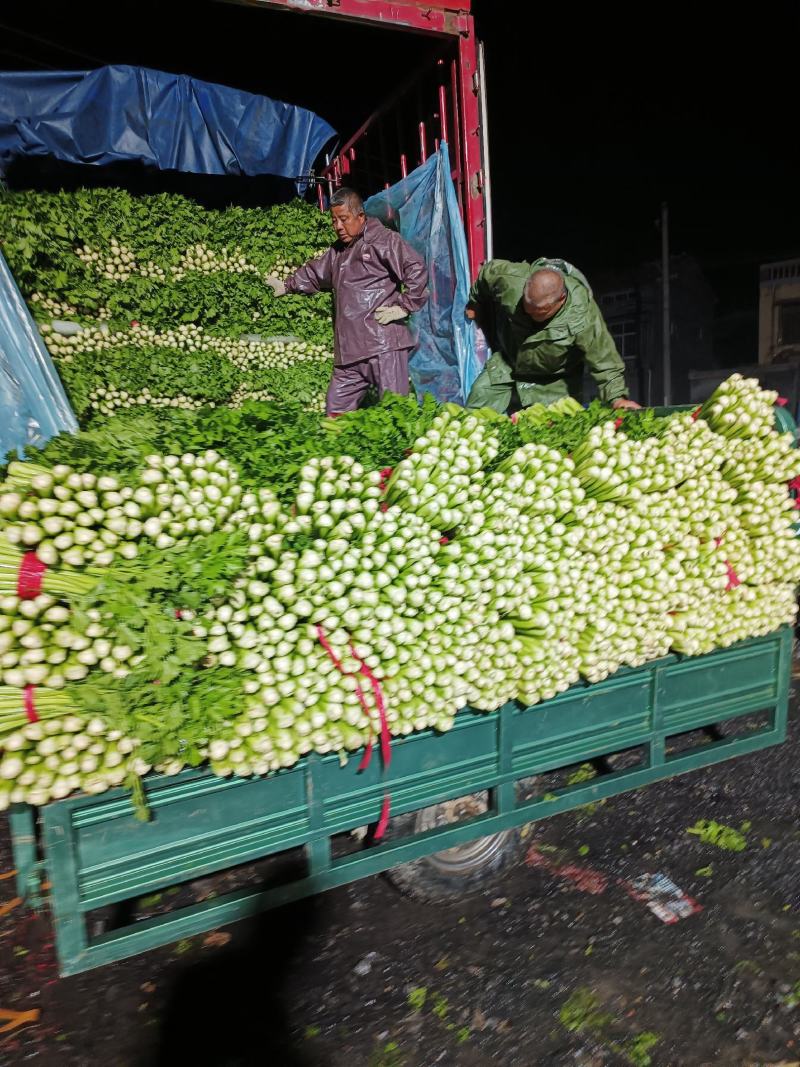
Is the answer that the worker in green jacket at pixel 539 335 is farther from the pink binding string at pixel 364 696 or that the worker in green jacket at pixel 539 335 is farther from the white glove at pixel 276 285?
the pink binding string at pixel 364 696

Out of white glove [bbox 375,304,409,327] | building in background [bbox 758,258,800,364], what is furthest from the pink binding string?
building in background [bbox 758,258,800,364]

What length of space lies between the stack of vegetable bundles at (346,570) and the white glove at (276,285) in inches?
187

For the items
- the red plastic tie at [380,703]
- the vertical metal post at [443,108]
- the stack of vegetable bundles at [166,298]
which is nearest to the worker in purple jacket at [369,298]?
the stack of vegetable bundles at [166,298]

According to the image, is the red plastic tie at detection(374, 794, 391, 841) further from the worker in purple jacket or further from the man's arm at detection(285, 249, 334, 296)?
the man's arm at detection(285, 249, 334, 296)

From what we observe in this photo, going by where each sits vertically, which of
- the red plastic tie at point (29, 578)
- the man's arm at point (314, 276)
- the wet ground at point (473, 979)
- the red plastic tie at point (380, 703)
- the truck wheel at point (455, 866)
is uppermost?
the man's arm at point (314, 276)

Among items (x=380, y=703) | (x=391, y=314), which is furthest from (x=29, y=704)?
(x=391, y=314)

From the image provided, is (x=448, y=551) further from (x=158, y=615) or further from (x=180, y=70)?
(x=180, y=70)

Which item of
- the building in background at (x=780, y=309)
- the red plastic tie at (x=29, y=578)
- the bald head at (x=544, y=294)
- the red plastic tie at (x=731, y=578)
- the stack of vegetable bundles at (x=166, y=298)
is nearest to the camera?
the red plastic tie at (x=29, y=578)

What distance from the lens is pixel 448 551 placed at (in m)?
2.15

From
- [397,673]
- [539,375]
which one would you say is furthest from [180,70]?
[397,673]

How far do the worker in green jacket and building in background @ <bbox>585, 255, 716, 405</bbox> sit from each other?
14968 mm

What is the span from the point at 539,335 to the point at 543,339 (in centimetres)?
5

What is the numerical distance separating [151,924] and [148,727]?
2.46 ft

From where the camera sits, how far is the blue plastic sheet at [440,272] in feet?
18.3
